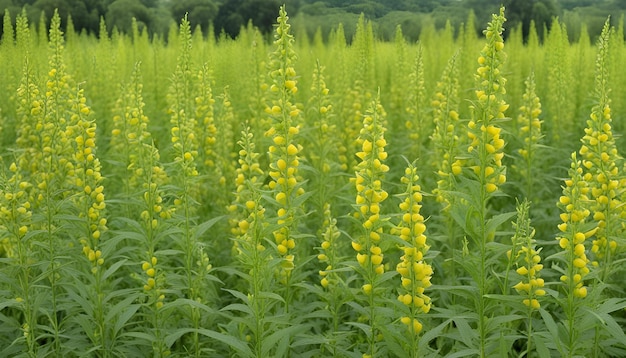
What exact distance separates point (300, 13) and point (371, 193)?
9.27 m

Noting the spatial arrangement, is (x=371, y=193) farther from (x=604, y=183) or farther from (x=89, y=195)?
(x=89, y=195)

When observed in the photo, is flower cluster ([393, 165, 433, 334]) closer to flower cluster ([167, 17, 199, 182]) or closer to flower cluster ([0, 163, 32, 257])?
flower cluster ([167, 17, 199, 182])

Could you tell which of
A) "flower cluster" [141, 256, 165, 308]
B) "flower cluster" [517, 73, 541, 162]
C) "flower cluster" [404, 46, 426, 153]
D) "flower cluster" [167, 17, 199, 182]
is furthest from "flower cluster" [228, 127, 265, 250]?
"flower cluster" [517, 73, 541, 162]

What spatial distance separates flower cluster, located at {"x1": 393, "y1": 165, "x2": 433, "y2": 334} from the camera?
293cm

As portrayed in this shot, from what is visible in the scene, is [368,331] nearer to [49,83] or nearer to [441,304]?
[441,304]

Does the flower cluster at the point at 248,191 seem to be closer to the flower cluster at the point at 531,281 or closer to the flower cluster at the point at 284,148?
the flower cluster at the point at 284,148

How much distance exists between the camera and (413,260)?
2.96m

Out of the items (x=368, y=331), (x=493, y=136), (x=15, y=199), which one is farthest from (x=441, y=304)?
(x=15, y=199)

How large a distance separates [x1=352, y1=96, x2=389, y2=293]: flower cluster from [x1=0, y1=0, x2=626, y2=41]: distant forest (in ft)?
18.5

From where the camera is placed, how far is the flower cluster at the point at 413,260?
2.93m

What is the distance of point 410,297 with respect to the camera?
3.00 meters

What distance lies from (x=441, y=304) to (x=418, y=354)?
158 cm

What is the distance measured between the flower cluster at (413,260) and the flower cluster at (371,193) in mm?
127

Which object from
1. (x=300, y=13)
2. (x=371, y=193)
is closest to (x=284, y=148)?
(x=371, y=193)
